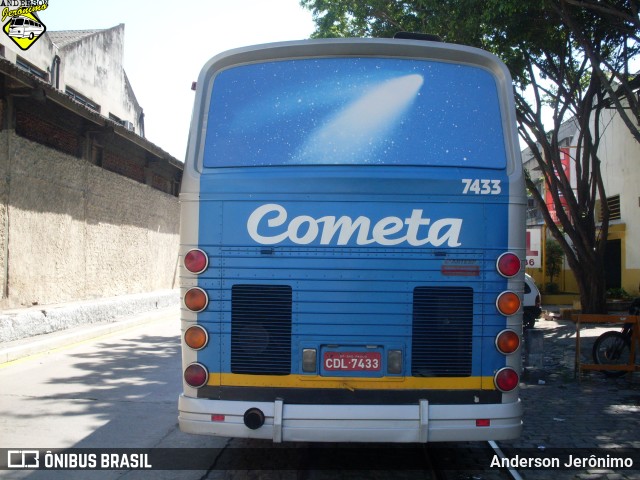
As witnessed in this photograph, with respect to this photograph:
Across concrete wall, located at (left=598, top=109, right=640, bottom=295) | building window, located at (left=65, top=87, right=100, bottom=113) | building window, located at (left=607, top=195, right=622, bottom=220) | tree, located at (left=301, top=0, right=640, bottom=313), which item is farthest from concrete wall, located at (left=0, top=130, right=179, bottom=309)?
building window, located at (left=607, top=195, right=622, bottom=220)

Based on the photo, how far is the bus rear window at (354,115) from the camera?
4.47 meters

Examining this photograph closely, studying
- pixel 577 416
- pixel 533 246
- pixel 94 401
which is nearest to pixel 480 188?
pixel 577 416

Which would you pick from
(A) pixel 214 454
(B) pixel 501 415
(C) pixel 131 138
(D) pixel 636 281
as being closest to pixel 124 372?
(A) pixel 214 454

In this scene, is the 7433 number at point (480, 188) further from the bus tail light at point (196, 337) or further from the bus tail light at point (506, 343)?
the bus tail light at point (196, 337)

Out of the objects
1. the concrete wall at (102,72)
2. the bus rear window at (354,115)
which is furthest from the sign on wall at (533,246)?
the concrete wall at (102,72)

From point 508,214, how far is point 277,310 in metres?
1.75

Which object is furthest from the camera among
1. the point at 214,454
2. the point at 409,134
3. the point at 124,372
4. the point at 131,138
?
the point at 131,138

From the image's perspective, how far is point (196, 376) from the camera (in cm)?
427

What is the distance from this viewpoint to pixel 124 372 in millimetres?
9148

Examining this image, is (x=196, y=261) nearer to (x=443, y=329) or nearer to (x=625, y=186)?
(x=443, y=329)

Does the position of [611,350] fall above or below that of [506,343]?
below

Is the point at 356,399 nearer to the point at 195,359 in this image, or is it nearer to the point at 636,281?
the point at 195,359

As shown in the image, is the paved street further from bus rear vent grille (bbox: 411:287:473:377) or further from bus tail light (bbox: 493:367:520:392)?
bus tail light (bbox: 493:367:520:392)

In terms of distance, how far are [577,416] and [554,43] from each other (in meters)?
9.59
